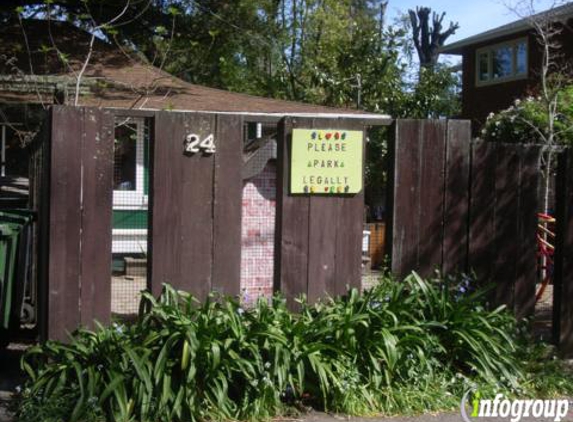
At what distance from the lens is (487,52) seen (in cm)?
2597

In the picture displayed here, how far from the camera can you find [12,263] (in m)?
5.67

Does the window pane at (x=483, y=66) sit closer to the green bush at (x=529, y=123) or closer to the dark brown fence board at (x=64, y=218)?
the green bush at (x=529, y=123)

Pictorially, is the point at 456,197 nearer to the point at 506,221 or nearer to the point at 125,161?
the point at 506,221

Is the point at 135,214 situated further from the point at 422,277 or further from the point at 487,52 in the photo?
the point at 487,52

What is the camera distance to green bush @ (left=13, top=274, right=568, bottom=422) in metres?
4.66

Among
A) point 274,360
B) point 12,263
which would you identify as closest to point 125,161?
point 12,263

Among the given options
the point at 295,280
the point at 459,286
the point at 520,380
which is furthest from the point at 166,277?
the point at 520,380

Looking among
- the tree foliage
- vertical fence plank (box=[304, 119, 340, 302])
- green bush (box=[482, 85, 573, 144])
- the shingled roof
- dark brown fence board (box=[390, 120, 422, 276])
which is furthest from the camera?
the tree foliage

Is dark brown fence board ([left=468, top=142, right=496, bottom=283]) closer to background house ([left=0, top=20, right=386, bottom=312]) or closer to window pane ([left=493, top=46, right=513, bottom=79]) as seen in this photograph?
background house ([left=0, top=20, right=386, bottom=312])

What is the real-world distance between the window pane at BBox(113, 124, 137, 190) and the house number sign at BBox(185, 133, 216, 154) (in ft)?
25.3

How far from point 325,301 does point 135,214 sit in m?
7.26

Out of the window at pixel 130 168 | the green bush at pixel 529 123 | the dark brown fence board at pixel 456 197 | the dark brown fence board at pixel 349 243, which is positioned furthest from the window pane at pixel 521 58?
the dark brown fence board at pixel 349 243

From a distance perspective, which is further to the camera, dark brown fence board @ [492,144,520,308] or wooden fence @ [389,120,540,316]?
dark brown fence board @ [492,144,520,308]

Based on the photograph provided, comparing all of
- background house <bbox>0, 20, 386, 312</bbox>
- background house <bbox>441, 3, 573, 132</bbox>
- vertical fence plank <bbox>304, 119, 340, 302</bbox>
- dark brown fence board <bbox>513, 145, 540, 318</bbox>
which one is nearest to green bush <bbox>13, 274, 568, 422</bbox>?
vertical fence plank <bbox>304, 119, 340, 302</bbox>
